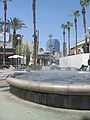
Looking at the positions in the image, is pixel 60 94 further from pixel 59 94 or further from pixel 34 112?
pixel 34 112

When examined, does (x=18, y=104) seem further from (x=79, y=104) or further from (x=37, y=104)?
(x=79, y=104)

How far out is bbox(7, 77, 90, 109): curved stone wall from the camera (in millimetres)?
8164

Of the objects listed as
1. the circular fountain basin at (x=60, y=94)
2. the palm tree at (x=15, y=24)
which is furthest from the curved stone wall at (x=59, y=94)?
the palm tree at (x=15, y=24)

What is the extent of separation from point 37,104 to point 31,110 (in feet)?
3.09

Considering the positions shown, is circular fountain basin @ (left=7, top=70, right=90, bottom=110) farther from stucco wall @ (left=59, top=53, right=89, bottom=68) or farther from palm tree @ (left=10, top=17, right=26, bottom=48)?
palm tree @ (left=10, top=17, right=26, bottom=48)

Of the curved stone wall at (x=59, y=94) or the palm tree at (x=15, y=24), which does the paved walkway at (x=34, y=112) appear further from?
the palm tree at (x=15, y=24)

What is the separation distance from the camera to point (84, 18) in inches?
1999

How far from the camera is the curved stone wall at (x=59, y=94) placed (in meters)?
8.16

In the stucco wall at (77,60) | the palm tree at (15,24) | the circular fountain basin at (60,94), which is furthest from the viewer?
the palm tree at (15,24)

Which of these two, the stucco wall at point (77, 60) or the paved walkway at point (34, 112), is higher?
the stucco wall at point (77, 60)

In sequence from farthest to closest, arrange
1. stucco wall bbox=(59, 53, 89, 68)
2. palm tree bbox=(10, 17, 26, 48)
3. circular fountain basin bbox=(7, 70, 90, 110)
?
1. palm tree bbox=(10, 17, 26, 48)
2. stucco wall bbox=(59, 53, 89, 68)
3. circular fountain basin bbox=(7, 70, 90, 110)

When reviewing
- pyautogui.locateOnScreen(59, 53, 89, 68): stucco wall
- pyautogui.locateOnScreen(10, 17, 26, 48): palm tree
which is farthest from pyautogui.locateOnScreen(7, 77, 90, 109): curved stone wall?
pyautogui.locateOnScreen(10, 17, 26, 48): palm tree

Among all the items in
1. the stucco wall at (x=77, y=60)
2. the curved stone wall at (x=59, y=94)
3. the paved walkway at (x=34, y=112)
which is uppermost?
the stucco wall at (x=77, y=60)

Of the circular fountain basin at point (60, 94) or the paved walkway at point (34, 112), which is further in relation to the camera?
the circular fountain basin at point (60, 94)
